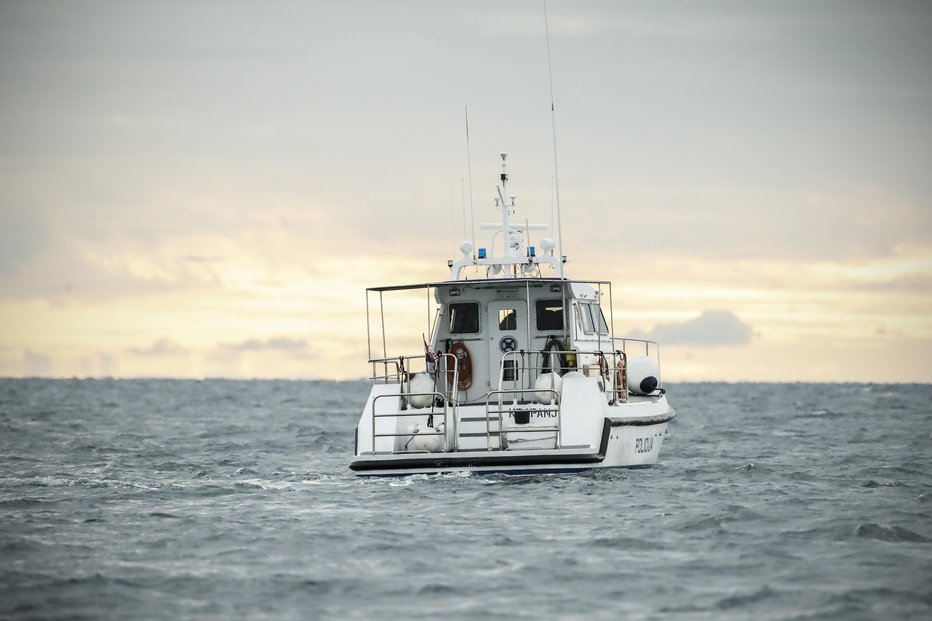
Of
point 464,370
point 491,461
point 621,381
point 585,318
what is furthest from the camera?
point 585,318

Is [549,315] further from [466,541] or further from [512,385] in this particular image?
[466,541]

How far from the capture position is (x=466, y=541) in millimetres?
13414

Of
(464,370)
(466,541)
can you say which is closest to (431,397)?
(464,370)

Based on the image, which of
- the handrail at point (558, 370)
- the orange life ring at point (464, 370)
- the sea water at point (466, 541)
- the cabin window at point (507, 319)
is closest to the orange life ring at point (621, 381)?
the handrail at point (558, 370)

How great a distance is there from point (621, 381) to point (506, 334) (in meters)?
2.02

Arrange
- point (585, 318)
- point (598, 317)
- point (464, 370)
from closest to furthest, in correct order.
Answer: point (464, 370) → point (585, 318) → point (598, 317)

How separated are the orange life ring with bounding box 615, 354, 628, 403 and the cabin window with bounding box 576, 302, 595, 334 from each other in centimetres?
80

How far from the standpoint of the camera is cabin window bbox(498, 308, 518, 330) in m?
19.8

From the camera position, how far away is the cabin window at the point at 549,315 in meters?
19.7

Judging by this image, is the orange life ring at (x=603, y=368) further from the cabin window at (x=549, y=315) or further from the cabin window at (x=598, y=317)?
the cabin window at (x=598, y=317)

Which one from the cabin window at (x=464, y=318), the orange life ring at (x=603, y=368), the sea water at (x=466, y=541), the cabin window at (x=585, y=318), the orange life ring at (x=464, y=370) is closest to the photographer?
the sea water at (x=466, y=541)

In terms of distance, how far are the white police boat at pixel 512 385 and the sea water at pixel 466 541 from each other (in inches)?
19.5

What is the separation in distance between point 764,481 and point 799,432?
49.8ft

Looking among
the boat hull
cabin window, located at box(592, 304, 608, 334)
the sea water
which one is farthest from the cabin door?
the boat hull
